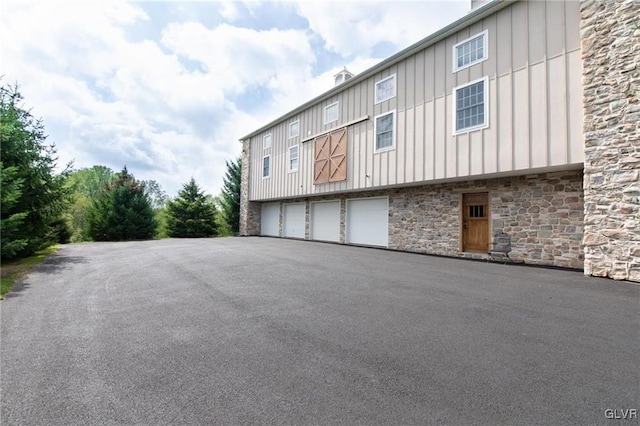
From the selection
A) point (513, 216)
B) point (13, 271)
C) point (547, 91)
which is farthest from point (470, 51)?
point (13, 271)

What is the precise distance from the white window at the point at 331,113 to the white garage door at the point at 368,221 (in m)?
3.88

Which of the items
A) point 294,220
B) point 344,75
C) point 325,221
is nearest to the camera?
point 344,75

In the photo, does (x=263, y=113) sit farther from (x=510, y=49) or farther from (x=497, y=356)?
(x=497, y=356)

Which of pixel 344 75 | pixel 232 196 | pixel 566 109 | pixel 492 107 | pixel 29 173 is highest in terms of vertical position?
pixel 344 75

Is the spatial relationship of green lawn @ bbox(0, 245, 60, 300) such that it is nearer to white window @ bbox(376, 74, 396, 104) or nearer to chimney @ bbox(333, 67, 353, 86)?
white window @ bbox(376, 74, 396, 104)

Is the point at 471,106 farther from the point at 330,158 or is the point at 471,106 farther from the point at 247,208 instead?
the point at 247,208

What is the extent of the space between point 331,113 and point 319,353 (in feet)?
38.6

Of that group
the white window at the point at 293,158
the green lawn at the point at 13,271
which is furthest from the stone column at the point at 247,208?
the green lawn at the point at 13,271

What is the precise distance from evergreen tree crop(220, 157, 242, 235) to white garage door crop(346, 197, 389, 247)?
1082 cm

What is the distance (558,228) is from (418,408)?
311 inches

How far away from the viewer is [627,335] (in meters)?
2.97

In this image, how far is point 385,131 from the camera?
10.4 m

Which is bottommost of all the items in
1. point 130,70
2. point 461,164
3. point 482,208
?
point 482,208

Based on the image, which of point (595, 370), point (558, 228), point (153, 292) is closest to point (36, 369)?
point (153, 292)
